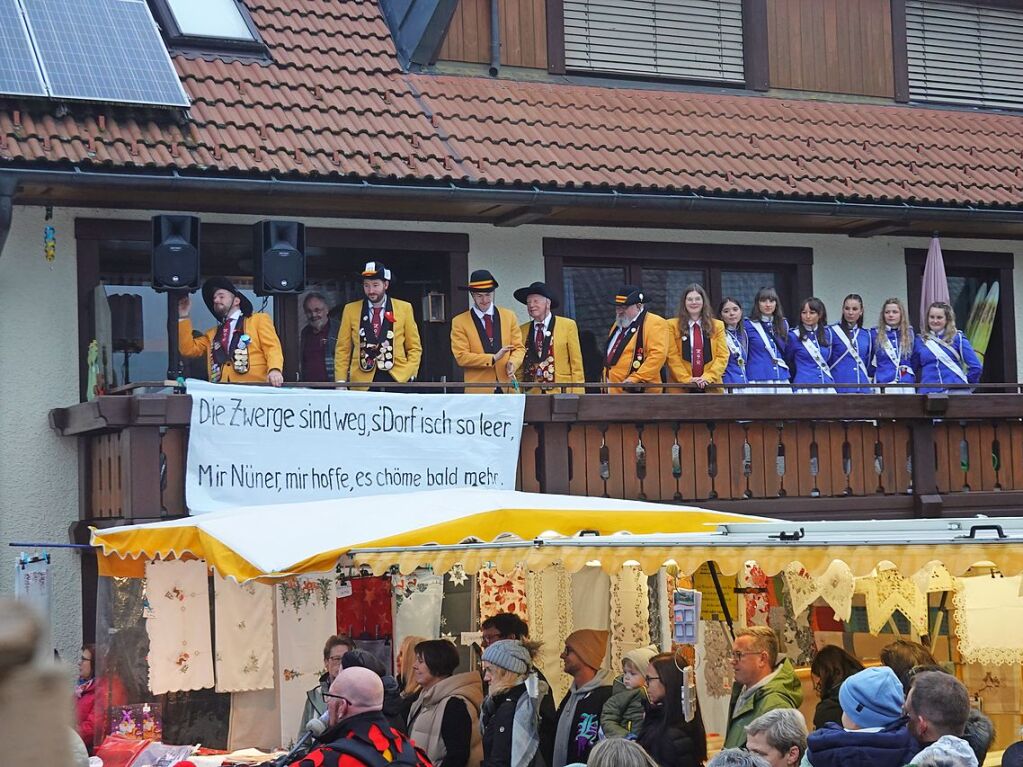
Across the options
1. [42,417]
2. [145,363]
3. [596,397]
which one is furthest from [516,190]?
[42,417]

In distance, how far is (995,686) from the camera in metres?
9.07

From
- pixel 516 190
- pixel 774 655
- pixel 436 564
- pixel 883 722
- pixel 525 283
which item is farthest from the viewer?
pixel 525 283

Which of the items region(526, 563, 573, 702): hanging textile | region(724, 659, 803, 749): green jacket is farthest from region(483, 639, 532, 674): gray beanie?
region(526, 563, 573, 702): hanging textile

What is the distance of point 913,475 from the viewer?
14.8m

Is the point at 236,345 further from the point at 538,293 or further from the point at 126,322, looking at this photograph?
the point at 538,293

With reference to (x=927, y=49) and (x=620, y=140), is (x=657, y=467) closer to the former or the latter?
(x=620, y=140)

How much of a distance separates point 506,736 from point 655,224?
339 inches

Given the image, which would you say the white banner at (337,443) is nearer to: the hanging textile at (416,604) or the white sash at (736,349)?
the hanging textile at (416,604)

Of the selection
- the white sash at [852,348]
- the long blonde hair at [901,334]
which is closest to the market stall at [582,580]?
the white sash at [852,348]

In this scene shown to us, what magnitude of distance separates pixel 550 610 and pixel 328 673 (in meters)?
2.24

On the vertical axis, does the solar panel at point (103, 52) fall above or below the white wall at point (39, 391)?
above

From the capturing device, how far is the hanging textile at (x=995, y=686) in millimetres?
9031

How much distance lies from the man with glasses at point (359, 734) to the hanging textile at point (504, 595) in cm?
496

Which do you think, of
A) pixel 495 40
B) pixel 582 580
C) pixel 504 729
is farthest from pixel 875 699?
pixel 495 40
